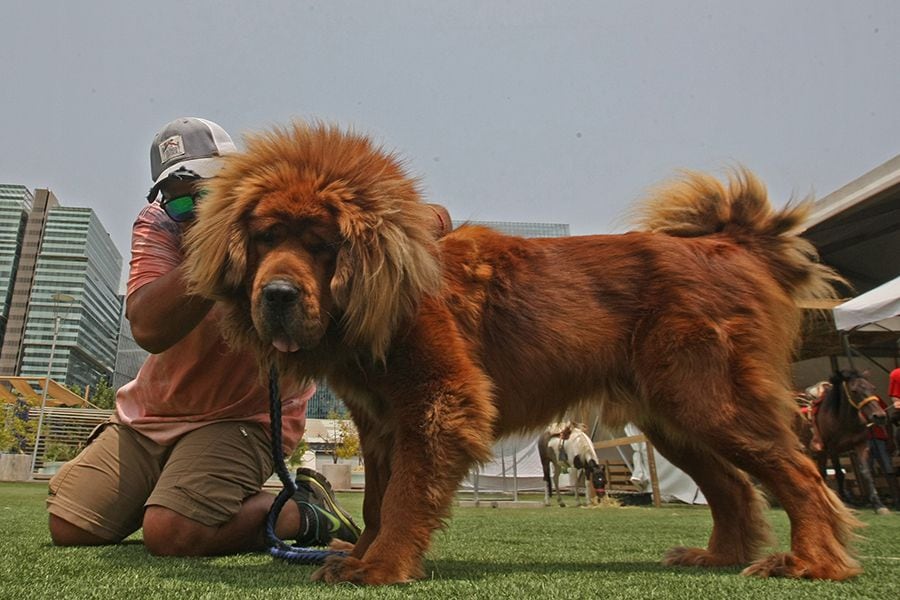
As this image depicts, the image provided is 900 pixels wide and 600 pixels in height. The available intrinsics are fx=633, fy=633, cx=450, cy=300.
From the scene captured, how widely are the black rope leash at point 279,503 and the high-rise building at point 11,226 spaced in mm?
60599

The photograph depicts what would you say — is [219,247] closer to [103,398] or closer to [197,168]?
[197,168]

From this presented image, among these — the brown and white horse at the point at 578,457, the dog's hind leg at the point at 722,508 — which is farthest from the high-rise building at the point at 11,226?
the dog's hind leg at the point at 722,508

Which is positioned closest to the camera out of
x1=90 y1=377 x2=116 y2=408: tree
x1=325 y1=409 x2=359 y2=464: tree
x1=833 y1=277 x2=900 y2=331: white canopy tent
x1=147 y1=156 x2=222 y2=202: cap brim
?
x1=147 y1=156 x2=222 y2=202: cap brim

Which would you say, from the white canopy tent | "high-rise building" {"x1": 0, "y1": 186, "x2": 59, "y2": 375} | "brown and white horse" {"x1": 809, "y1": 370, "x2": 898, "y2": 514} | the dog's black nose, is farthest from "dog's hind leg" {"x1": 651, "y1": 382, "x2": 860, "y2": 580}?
"high-rise building" {"x1": 0, "y1": 186, "x2": 59, "y2": 375}

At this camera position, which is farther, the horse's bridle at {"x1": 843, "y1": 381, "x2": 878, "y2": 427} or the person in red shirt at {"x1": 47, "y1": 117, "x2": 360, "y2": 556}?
the horse's bridle at {"x1": 843, "y1": 381, "x2": 878, "y2": 427}

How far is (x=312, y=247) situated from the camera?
2.29 m

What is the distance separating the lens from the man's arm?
2.76m

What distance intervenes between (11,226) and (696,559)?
62602mm

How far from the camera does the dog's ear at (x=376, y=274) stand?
2273mm

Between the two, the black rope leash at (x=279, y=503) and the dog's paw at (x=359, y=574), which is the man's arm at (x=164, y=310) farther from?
the dog's paw at (x=359, y=574)

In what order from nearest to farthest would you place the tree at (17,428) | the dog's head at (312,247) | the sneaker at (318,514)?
1. the dog's head at (312,247)
2. the sneaker at (318,514)
3. the tree at (17,428)

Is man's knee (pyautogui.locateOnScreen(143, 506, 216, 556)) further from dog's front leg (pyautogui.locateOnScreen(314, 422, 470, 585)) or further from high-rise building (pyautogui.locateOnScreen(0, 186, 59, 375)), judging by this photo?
high-rise building (pyautogui.locateOnScreen(0, 186, 59, 375))

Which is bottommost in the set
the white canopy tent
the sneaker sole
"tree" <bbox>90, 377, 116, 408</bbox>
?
the sneaker sole

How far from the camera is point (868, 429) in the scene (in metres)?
8.85
